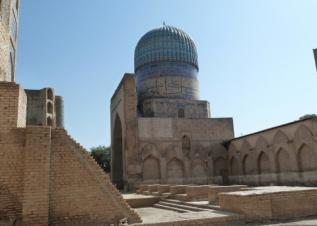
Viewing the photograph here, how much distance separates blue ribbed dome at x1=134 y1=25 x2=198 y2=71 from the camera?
3028cm

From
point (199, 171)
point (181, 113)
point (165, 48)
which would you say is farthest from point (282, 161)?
point (165, 48)

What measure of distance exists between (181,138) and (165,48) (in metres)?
9.98

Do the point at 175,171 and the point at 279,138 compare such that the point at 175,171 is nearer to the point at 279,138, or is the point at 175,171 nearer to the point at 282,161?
the point at 282,161

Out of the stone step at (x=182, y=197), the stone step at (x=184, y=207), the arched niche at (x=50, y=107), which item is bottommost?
the stone step at (x=184, y=207)

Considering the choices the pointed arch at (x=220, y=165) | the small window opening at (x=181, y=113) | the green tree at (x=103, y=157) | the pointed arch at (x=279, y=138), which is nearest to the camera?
the pointed arch at (x=279, y=138)

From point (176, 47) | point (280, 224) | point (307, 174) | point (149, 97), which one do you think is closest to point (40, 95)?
point (149, 97)

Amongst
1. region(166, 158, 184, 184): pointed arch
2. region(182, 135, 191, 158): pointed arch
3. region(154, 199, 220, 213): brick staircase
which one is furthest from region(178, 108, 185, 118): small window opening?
region(154, 199, 220, 213): brick staircase

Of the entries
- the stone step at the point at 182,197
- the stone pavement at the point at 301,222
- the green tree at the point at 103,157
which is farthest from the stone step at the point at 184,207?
the green tree at the point at 103,157

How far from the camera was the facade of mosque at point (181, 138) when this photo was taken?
19.1 meters

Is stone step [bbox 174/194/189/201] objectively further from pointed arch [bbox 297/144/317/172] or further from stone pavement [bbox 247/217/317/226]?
pointed arch [bbox 297/144/317/172]

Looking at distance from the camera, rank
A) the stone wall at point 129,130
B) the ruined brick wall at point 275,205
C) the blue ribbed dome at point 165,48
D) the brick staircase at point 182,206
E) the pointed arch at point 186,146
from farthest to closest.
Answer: the blue ribbed dome at point 165,48
the pointed arch at point 186,146
the stone wall at point 129,130
the brick staircase at point 182,206
the ruined brick wall at point 275,205

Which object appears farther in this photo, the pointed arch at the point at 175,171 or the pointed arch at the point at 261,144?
the pointed arch at the point at 175,171

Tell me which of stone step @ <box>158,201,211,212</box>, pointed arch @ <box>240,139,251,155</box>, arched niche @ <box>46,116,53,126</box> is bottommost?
stone step @ <box>158,201,211,212</box>

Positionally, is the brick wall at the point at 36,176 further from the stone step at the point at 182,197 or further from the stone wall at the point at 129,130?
the stone wall at the point at 129,130
